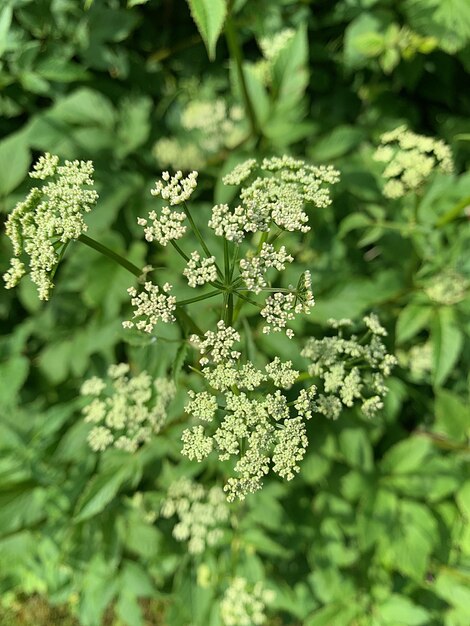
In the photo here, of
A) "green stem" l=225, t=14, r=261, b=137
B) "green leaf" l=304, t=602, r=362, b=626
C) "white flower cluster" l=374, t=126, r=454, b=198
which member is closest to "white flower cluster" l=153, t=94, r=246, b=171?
"green stem" l=225, t=14, r=261, b=137

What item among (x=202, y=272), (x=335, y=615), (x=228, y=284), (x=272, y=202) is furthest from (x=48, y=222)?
(x=335, y=615)

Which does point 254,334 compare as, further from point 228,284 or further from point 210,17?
point 210,17

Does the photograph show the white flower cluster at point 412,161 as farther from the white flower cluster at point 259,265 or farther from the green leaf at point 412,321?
the white flower cluster at point 259,265

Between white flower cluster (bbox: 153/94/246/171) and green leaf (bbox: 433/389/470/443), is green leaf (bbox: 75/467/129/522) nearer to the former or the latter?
white flower cluster (bbox: 153/94/246/171)

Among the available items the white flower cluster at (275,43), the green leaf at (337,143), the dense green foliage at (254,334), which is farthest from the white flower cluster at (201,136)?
the green leaf at (337,143)

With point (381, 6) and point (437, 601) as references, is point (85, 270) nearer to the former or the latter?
point (381, 6)

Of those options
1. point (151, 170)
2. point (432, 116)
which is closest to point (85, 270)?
point (151, 170)
